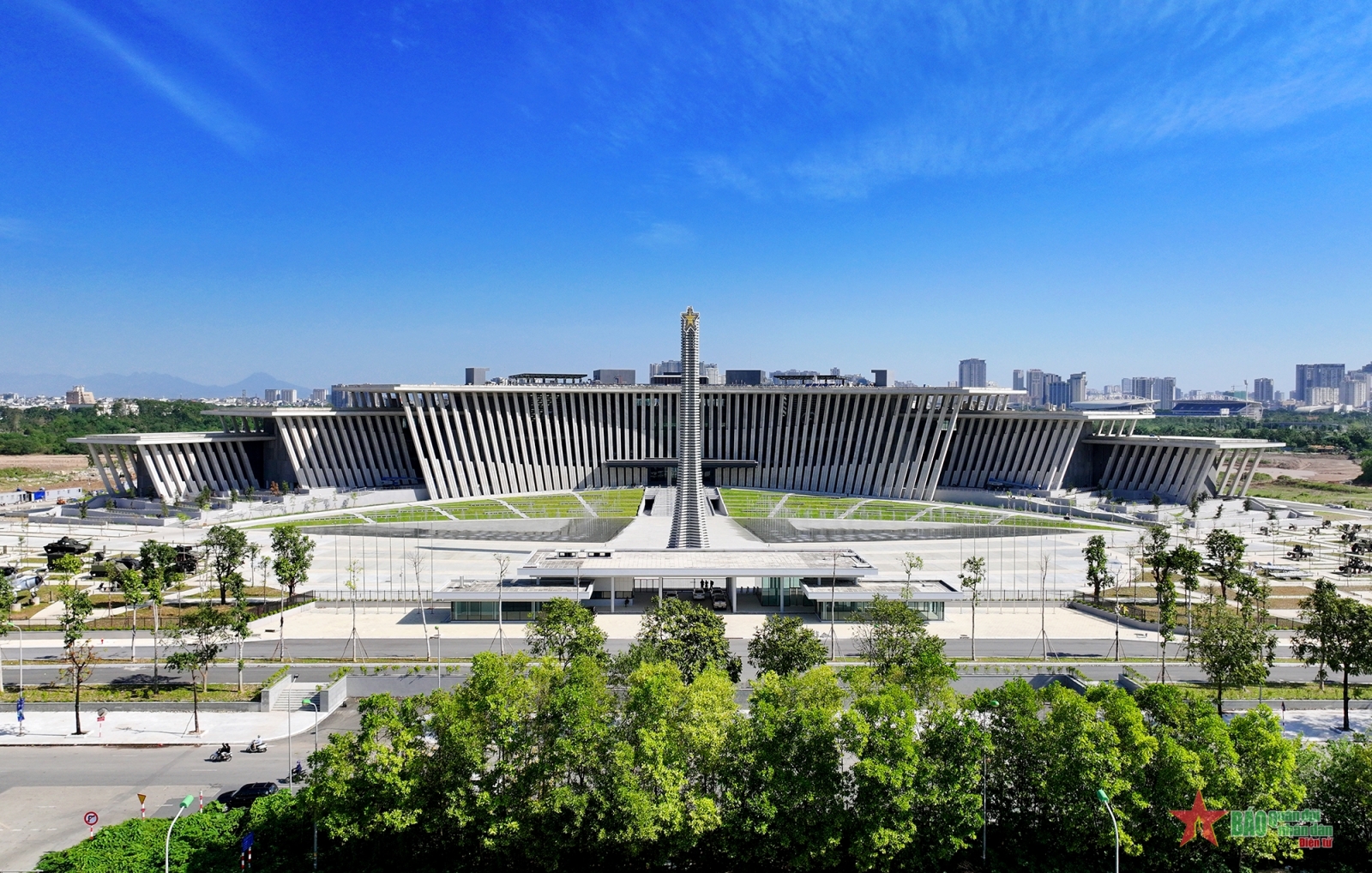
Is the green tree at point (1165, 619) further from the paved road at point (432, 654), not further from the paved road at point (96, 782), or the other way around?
the paved road at point (96, 782)

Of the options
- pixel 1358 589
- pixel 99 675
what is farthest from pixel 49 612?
pixel 1358 589

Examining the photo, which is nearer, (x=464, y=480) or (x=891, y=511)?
(x=891, y=511)

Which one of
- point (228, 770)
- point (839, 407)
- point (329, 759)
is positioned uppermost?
point (839, 407)

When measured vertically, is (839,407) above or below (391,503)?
above

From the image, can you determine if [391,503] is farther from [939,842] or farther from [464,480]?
[939,842]

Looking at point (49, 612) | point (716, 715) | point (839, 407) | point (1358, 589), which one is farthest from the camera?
point (839, 407)

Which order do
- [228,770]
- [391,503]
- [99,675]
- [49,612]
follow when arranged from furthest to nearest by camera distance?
[391,503]
[49,612]
[99,675]
[228,770]

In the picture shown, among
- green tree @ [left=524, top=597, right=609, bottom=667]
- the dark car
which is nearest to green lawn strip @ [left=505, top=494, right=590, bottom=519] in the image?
green tree @ [left=524, top=597, right=609, bottom=667]
